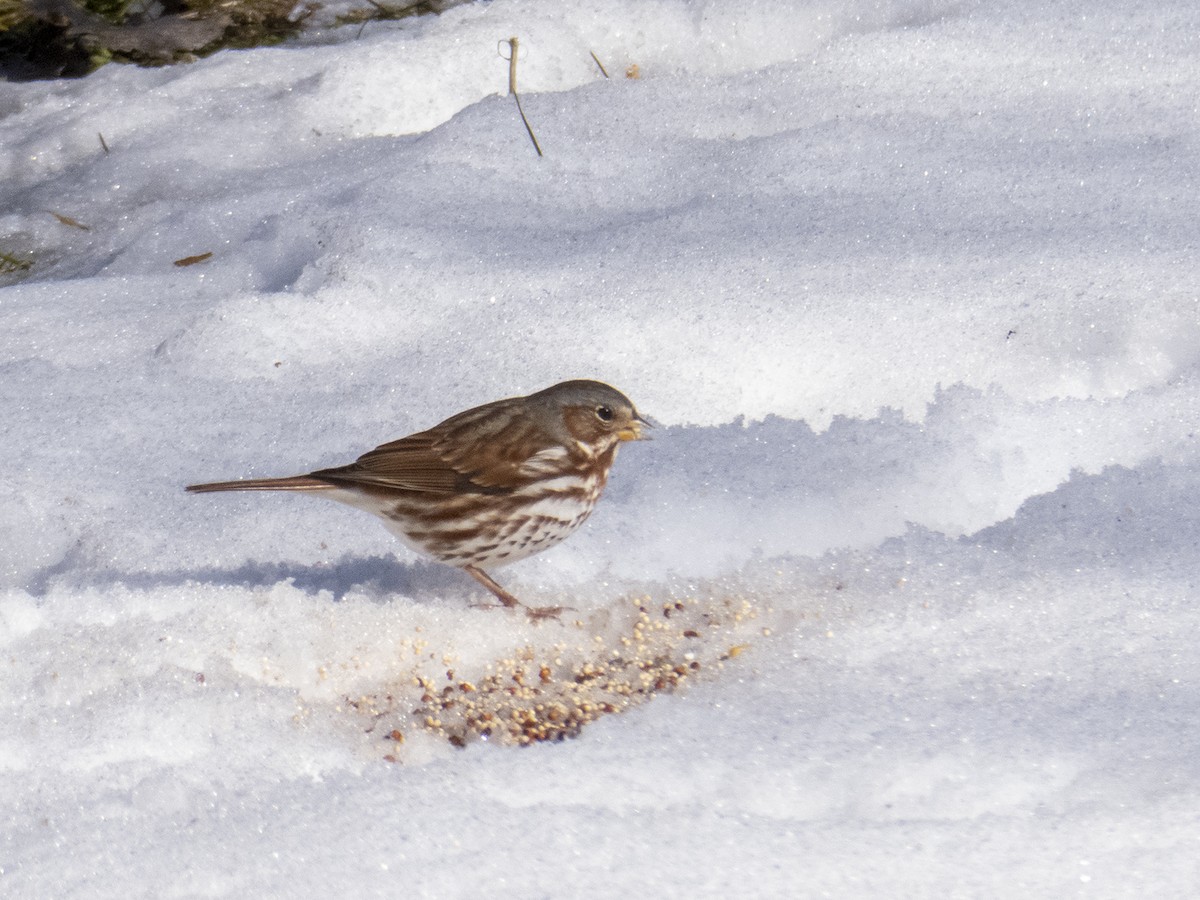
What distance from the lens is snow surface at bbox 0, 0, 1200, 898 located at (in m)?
3.12

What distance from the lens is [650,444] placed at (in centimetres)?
470

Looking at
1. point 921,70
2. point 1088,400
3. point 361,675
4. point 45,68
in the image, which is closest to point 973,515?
point 1088,400

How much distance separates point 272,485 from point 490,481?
0.61 m

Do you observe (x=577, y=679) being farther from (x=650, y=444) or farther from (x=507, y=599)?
(x=650, y=444)

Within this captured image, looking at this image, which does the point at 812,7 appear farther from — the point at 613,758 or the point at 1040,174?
the point at 613,758

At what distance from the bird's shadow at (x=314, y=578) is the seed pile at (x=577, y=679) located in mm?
397

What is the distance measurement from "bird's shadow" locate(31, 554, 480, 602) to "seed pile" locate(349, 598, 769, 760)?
0.40 meters

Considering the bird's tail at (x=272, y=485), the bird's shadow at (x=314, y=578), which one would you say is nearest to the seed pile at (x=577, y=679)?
the bird's shadow at (x=314, y=578)

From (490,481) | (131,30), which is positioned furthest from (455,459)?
(131,30)

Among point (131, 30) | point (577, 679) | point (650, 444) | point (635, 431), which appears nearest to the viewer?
point (577, 679)

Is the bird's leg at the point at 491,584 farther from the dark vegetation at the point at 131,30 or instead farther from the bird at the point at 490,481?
the dark vegetation at the point at 131,30

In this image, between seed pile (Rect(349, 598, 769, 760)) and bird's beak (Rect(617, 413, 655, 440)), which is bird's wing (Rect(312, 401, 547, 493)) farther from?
seed pile (Rect(349, 598, 769, 760))

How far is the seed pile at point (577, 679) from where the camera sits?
358 cm

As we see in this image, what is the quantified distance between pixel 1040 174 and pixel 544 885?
3.94 m
